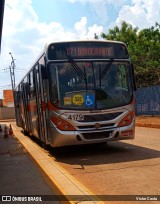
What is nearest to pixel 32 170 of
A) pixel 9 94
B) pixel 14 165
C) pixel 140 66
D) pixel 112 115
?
pixel 14 165

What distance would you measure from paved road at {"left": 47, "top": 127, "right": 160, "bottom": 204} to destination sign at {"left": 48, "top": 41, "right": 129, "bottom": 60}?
9.10ft

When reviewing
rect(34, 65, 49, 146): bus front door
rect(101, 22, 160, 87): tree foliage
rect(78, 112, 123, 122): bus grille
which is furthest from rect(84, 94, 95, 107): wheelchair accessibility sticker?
rect(101, 22, 160, 87): tree foliage

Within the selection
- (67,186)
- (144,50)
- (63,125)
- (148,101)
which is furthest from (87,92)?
(144,50)

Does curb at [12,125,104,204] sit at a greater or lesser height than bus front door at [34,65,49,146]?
lesser

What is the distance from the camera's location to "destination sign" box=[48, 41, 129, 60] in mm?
10102

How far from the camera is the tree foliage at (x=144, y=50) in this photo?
1325 inches

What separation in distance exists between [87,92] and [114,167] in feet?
8.10

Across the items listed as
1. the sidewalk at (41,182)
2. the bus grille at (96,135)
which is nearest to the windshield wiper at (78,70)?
the bus grille at (96,135)

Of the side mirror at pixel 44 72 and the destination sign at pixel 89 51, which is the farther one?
the destination sign at pixel 89 51

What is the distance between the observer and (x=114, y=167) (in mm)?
8234

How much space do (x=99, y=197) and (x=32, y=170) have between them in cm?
316

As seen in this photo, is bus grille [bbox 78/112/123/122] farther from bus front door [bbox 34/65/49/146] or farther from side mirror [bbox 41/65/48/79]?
bus front door [bbox 34/65/49/146]

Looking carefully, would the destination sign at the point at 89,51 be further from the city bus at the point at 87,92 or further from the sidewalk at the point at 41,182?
the sidewalk at the point at 41,182

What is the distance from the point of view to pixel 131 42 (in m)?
38.1
